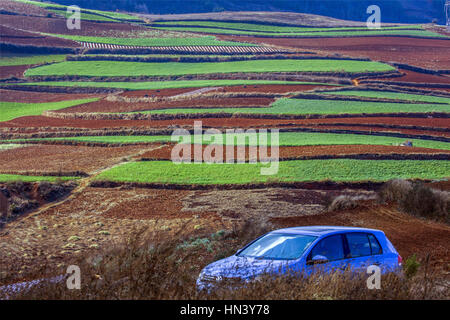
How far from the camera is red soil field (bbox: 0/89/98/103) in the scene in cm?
5503

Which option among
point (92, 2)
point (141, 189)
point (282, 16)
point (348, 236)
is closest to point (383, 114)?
point (141, 189)

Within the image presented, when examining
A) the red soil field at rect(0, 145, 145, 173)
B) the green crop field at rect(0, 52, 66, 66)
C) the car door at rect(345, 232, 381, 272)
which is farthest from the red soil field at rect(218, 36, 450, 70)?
the car door at rect(345, 232, 381, 272)

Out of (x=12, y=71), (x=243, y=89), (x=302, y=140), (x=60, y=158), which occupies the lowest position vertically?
(x=60, y=158)

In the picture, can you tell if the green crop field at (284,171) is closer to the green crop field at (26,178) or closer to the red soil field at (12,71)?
the green crop field at (26,178)

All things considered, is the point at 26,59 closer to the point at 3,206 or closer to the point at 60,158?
the point at 60,158

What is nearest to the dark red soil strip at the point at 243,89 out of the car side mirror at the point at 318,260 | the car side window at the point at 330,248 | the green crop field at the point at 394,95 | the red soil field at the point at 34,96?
the green crop field at the point at 394,95

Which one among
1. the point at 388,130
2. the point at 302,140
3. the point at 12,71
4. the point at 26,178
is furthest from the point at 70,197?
the point at 12,71

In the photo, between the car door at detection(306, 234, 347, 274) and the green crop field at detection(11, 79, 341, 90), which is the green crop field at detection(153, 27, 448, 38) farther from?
the car door at detection(306, 234, 347, 274)

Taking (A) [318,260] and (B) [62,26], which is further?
(B) [62,26]

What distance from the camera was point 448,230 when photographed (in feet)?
65.1

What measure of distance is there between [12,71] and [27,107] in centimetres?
1346

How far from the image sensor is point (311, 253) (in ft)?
34.6

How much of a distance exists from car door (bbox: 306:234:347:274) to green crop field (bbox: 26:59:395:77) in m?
50.4

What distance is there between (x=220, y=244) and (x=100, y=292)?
9233mm
